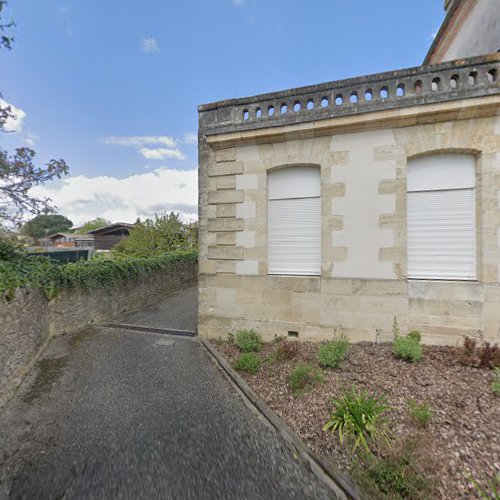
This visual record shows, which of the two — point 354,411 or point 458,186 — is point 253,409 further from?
point 458,186

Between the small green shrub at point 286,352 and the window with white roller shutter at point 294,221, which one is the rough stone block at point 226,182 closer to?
the window with white roller shutter at point 294,221

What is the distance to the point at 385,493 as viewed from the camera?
226cm

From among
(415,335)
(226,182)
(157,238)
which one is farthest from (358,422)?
(157,238)

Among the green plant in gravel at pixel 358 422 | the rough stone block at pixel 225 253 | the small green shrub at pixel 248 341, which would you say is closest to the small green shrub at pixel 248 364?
the small green shrub at pixel 248 341

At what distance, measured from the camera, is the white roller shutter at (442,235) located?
4.77 m

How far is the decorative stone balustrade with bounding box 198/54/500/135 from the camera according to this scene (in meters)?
4.53

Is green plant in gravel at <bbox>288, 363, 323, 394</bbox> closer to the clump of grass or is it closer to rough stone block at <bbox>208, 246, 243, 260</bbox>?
the clump of grass

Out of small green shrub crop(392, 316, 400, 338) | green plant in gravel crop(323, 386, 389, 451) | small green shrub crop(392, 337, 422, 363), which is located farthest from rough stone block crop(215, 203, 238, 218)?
green plant in gravel crop(323, 386, 389, 451)

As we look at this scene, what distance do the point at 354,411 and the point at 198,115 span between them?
6175 mm

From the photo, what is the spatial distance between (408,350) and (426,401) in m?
1.04

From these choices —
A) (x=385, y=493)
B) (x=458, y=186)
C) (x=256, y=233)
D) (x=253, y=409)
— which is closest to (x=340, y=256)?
(x=256, y=233)

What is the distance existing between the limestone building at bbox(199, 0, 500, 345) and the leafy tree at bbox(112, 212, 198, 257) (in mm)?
9337

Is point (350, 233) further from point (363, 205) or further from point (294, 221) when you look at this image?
point (294, 221)

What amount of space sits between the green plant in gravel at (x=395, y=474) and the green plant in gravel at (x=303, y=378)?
128cm
